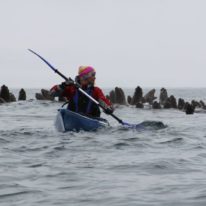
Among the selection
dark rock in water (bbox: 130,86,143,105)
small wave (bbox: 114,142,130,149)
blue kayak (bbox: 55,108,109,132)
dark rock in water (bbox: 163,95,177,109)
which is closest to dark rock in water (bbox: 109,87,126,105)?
dark rock in water (bbox: 130,86,143,105)

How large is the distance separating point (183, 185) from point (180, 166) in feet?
6.60

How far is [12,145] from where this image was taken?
47.3 ft

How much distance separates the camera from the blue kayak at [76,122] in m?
17.7

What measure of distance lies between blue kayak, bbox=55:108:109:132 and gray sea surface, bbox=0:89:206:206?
1119 millimetres

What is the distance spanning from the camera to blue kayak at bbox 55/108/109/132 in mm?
17734

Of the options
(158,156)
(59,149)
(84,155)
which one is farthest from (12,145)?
(158,156)

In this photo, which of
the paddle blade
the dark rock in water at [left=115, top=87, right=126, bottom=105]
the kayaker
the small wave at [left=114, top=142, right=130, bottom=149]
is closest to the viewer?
the small wave at [left=114, top=142, right=130, bottom=149]

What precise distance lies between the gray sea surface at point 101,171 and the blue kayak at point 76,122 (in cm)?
112

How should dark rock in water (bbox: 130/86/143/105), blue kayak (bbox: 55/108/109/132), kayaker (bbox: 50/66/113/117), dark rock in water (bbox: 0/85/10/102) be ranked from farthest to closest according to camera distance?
1. dark rock in water (bbox: 0/85/10/102)
2. dark rock in water (bbox: 130/86/143/105)
3. kayaker (bbox: 50/66/113/117)
4. blue kayak (bbox: 55/108/109/132)

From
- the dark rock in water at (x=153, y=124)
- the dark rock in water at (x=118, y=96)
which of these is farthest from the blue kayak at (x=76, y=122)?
the dark rock in water at (x=118, y=96)

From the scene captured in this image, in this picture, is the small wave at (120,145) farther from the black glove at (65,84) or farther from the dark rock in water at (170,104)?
the dark rock in water at (170,104)

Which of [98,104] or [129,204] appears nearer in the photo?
[129,204]

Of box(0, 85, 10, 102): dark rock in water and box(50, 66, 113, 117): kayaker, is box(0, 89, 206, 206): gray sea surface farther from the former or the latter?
box(0, 85, 10, 102): dark rock in water

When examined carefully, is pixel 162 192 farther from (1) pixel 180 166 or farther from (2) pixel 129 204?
(1) pixel 180 166
